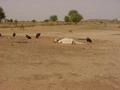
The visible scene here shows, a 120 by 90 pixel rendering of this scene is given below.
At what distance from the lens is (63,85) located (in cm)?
1078

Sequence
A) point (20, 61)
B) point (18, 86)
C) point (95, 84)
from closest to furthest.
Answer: point (18, 86)
point (95, 84)
point (20, 61)

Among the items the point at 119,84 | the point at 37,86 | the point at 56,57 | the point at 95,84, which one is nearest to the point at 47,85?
the point at 37,86

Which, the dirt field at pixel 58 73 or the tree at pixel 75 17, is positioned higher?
the dirt field at pixel 58 73

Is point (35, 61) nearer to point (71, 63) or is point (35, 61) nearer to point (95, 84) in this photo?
point (71, 63)

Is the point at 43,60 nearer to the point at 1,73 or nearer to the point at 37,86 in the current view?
the point at 1,73

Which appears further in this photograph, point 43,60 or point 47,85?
point 43,60

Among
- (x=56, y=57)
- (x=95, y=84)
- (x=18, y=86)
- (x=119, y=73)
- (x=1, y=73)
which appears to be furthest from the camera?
(x=56, y=57)

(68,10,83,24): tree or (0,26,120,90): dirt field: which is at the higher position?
(0,26,120,90): dirt field

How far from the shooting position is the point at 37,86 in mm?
10508

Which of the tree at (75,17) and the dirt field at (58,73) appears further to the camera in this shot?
the tree at (75,17)

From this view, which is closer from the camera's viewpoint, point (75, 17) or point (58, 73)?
point (58, 73)

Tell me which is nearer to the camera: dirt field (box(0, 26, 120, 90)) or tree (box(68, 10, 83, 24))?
dirt field (box(0, 26, 120, 90))

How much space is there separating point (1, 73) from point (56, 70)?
2223mm

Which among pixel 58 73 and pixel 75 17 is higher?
pixel 58 73
